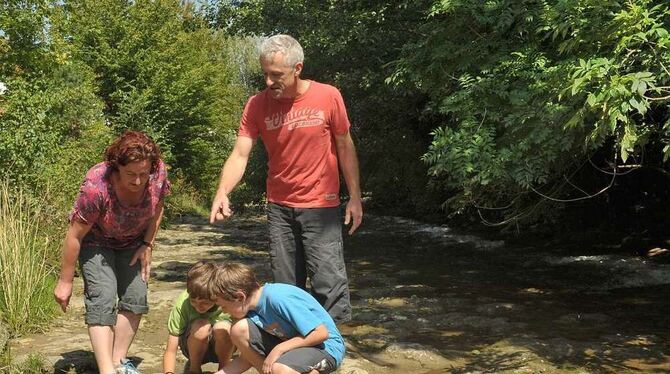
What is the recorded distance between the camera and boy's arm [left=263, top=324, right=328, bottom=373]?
384 cm

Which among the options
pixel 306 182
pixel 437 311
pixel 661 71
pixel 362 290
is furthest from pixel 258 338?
pixel 362 290

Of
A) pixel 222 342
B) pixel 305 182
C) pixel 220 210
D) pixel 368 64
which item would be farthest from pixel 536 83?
pixel 368 64

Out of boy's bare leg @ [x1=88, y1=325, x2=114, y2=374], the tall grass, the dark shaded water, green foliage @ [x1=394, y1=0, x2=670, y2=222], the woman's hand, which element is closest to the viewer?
boy's bare leg @ [x1=88, y1=325, x2=114, y2=374]

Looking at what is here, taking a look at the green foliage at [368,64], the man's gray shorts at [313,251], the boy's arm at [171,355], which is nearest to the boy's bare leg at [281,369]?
the man's gray shorts at [313,251]

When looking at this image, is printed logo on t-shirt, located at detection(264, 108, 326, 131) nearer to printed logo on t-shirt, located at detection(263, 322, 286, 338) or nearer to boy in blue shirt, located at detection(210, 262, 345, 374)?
boy in blue shirt, located at detection(210, 262, 345, 374)

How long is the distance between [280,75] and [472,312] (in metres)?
4.87

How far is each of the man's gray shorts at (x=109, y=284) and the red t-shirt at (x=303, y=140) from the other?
99cm

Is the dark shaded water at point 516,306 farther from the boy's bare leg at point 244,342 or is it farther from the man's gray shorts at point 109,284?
the man's gray shorts at point 109,284

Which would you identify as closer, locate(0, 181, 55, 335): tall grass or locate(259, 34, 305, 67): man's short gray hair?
locate(259, 34, 305, 67): man's short gray hair

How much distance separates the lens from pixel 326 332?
3854 mm

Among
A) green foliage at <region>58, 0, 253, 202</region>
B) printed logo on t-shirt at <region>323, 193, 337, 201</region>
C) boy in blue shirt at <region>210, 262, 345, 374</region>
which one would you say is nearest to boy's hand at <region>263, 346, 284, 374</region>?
boy in blue shirt at <region>210, 262, 345, 374</region>

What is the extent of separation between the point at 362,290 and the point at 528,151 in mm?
3584

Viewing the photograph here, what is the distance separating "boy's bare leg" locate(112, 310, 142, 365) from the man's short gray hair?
173cm

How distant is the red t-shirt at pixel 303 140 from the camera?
14.1 feet
